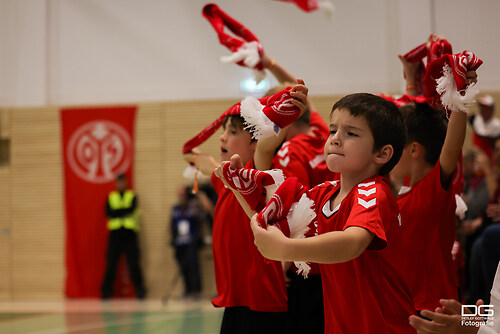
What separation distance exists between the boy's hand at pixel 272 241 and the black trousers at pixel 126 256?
862cm

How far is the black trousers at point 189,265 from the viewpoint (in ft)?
31.7

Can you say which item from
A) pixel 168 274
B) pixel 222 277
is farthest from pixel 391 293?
pixel 168 274

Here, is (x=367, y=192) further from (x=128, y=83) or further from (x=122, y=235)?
(x=128, y=83)

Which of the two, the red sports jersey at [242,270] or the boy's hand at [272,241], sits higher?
the boy's hand at [272,241]

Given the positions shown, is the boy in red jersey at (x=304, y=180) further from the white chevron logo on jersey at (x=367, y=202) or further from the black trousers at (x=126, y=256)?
the black trousers at (x=126, y=256)

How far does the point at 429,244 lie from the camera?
2535mm

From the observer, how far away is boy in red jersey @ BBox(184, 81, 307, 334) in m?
2.58

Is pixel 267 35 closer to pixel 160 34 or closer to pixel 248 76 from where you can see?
pixel 248 76

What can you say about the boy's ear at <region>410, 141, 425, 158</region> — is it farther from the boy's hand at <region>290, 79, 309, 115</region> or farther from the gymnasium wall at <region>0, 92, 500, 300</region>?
the gymnasium wall at <region>0, 92, 500, 300</region>

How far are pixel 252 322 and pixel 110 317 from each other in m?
5.46

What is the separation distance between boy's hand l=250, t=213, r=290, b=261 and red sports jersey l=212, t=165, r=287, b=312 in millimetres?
955

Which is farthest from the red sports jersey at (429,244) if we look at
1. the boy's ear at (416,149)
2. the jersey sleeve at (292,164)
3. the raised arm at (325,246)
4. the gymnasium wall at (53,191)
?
the gymnasium wall at (53,191)

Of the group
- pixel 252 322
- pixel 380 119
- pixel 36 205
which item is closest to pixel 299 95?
pixel 380 119

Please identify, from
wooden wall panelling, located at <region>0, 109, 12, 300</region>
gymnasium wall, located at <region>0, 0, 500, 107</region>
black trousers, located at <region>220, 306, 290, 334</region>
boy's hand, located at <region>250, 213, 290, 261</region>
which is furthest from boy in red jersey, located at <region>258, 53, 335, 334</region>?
wooden wall panelling, located at <region>0, 109, 12, 300</region>
